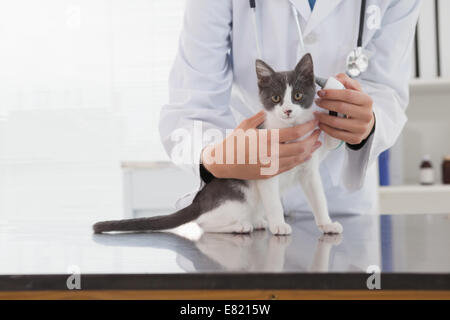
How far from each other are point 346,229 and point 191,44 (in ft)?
1.57

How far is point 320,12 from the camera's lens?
980 millimetres

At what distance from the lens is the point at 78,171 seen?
7.59 ft

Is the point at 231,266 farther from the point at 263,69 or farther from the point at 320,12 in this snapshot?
the point at 320,12

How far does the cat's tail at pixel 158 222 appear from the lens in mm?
824

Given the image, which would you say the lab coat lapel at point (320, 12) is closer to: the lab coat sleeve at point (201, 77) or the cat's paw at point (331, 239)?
the lab coat sleeve at point (201, 77)

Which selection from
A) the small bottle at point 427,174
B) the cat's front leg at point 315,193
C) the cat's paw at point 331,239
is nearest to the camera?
the cat's paw at point 331,239

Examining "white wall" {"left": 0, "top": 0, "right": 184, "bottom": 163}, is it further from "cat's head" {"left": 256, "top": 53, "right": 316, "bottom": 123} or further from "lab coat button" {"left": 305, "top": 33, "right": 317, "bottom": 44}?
"cat's head" {"left": 256, "top": 53, "right": 316, "bottom": 123}

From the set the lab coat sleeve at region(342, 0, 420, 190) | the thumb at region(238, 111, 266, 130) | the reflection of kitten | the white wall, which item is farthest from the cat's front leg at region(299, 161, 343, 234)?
the white wall

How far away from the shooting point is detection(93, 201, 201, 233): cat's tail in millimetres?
Result: 824

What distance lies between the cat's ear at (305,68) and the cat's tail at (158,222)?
26cm

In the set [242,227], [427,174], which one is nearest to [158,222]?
[242,227]

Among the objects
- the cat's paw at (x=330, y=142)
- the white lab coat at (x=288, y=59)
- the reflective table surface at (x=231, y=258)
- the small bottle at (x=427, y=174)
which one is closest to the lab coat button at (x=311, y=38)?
the white lab coat at (x=288, y=59)
